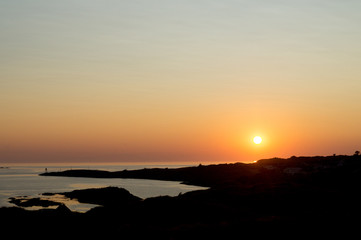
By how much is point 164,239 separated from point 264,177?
8503 cm

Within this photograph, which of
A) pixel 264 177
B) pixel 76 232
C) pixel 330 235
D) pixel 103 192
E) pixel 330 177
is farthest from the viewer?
pixel 264 177

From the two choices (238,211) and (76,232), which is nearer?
(76,232)

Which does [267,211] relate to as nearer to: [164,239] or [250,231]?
[250,231]

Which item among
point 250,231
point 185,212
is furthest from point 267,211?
point 250,231

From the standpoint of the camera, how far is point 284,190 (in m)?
68.4

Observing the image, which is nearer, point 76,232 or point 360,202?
point 76,232

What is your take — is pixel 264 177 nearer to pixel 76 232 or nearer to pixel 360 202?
pixel 360 202

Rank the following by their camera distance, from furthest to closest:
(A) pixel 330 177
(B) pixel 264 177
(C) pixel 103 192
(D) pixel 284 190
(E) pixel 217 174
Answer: (E) pixel 217 174
(B) pixel 264 177
(A) pixel 330 177
(C) pixel 103 192
(D) pixel 284 190

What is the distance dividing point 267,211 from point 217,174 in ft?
340

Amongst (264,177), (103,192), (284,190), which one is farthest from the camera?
(264,177)

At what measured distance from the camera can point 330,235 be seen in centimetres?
3419

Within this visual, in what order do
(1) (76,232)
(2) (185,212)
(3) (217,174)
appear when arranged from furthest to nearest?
1. (3) (217,174)
2. (2) (185,212)
3. (1) (76,232)

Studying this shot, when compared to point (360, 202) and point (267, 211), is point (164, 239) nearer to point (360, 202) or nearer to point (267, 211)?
point (267, 211)

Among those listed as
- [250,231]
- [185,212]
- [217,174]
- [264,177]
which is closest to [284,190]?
[185,212]
